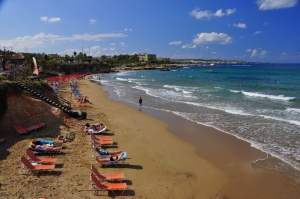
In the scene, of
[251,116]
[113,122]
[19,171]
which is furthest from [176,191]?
[251,116]

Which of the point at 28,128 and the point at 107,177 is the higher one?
the point at 28,128

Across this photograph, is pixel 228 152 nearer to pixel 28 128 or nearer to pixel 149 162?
pixel 149 162

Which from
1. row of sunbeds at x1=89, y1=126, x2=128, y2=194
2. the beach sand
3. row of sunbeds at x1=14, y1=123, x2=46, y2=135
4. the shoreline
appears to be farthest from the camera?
row of sunbeds at x1=14, y1=123, x2=46, y2=135

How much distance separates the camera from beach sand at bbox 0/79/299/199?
9.20 metres

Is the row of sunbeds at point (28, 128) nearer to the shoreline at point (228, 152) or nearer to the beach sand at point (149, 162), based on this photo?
the beach sand at point (149, 162)

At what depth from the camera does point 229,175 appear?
10711 millimetres

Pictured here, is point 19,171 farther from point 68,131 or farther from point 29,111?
point 29,111

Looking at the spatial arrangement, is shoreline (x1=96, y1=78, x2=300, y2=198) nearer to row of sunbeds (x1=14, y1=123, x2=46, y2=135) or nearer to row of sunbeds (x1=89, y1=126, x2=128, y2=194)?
row of sunbeds (x1=89, y1=126, x2=128, y2=194)

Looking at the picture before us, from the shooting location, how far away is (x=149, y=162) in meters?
11.8

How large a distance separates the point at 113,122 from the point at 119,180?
931 centimetres

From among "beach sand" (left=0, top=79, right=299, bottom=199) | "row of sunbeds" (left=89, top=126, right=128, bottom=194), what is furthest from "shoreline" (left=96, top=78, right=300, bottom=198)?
"row of sunbeds" (left=89, top=126, right=128, bottom=194)

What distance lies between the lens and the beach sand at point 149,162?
920 centimetres

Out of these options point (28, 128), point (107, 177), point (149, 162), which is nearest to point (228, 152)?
point (149, 162)

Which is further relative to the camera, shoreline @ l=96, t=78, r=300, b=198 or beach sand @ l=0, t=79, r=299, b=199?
shoreline @ l=96, t=78, r=300, b=198
